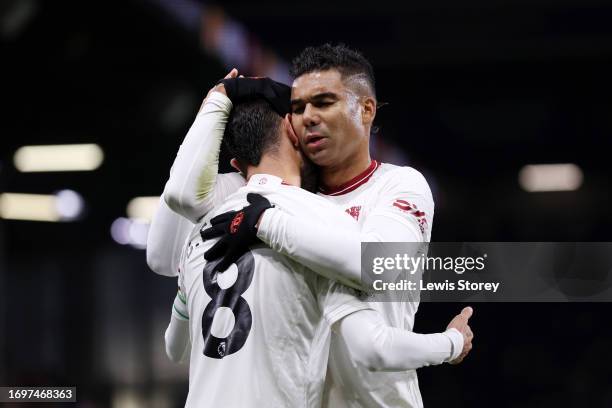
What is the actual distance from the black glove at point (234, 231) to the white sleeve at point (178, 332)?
0.36m

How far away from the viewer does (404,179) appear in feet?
8.10

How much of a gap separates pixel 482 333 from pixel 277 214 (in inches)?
220

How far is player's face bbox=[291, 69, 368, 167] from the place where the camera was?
2.55m

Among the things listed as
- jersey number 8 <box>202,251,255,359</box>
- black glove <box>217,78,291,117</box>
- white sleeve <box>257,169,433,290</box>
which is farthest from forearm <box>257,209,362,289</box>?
black glove <box>217,78,291,117</box>

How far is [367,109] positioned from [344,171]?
0.23m

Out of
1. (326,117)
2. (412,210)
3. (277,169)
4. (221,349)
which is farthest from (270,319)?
(326,117)

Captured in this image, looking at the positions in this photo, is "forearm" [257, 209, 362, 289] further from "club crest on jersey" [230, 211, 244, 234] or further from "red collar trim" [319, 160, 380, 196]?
"red collar trim" [319, 160, 380, 196]

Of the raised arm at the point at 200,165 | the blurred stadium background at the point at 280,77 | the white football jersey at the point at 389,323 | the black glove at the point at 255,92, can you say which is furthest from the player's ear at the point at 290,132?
the blurred stadium background at the point at 280,77

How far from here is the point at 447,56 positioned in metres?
7.57

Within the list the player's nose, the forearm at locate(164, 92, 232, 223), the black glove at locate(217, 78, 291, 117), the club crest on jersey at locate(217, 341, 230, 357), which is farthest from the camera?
the player's nose

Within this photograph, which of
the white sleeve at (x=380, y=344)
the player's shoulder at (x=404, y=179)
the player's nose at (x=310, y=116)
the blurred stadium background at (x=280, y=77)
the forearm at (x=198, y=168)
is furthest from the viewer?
the blurred stadium background at (x=280, y=77)

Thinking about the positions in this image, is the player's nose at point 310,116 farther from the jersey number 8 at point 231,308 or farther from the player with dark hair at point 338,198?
the jersey number 8 at point 231,308

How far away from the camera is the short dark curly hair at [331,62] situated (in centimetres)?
263

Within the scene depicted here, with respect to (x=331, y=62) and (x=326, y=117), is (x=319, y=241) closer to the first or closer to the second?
(x=326, y=117)
